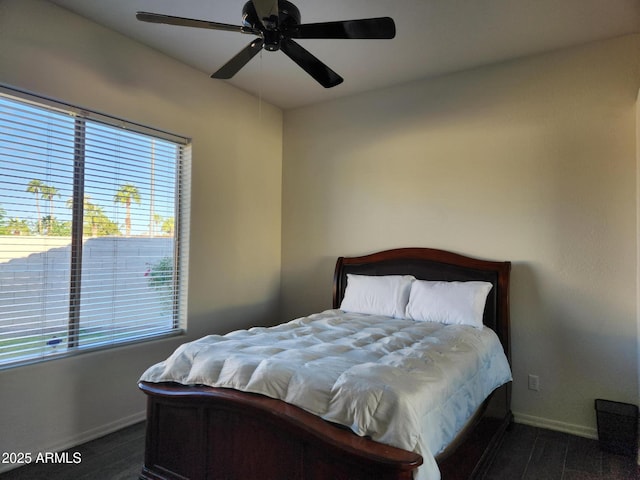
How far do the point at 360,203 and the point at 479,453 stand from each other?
7.83ft

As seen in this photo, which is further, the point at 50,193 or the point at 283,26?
the point at 50,193

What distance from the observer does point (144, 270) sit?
3.13 meters

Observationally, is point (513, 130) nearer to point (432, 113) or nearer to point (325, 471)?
point (432, 113)

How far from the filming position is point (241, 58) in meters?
2.28

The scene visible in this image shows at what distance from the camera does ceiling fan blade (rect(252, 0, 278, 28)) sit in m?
1.69

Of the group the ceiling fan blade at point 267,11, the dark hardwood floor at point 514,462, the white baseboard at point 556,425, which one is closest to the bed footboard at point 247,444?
the dark hardwood floor at point 514,462

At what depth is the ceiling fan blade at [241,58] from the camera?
84.0 inches

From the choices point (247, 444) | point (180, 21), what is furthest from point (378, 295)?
point (180, 21)

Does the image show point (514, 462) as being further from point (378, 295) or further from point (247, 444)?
point (247, 444)

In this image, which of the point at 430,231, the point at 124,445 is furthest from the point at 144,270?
the point at 430,231

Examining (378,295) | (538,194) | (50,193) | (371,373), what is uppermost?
(538,194)

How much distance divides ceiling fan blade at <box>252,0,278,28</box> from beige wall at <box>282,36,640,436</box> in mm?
2081

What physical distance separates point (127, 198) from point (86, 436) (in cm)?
171

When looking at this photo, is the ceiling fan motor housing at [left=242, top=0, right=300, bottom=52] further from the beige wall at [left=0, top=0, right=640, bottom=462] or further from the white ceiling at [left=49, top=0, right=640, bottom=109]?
the beige wall at [left=0, top=0, right=640, bottom=462]
